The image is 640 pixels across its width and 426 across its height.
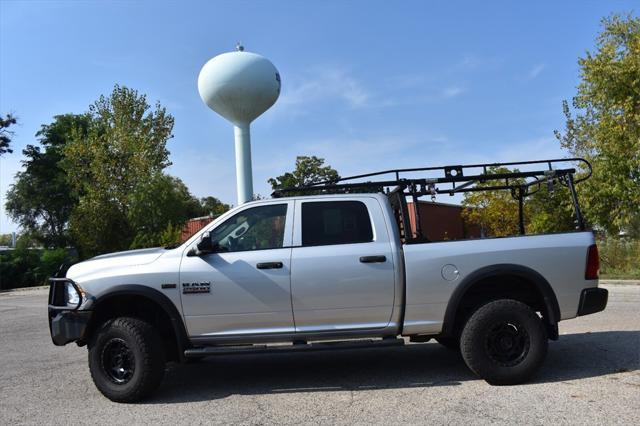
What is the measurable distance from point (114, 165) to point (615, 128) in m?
25.0

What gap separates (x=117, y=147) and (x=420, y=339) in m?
29.4

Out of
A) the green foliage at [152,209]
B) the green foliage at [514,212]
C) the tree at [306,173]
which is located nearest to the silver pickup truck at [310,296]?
the green foliage at [514,212]

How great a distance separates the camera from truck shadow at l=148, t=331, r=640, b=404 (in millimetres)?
5898

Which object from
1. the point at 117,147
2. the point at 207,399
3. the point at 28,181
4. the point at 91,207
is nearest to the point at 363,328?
the point at 207,399

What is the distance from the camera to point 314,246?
19.0ft

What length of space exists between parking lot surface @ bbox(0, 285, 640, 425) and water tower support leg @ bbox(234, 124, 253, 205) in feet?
62.4

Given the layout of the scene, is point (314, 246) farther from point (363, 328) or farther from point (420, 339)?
point (420, 339)

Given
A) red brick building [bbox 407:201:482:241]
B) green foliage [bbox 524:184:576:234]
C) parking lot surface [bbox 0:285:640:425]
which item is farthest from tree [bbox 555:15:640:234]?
parking lot surface [bbox 0:285:640:425]

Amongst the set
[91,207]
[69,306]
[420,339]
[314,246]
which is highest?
[91,207]

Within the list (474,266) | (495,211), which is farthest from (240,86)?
(474,266)

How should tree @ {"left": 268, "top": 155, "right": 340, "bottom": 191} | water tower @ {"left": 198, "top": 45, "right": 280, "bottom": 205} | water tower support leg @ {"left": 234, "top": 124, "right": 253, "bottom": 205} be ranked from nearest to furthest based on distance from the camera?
water tower @ {"left": 198, "top": 45, "right": 280, "bottom": 205}
water tower support leg @ {"left": 234, "top": 124, "right": 253, "bottom": 205}
tree @ {"left": 268, "top": 155, "right": 340, "bottom": 191}

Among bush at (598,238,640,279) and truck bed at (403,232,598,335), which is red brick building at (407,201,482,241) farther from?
truck bed at (403,232,598,335)

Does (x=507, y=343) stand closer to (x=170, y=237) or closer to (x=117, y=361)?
(x=117, y=361)

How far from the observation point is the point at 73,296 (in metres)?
5.76
